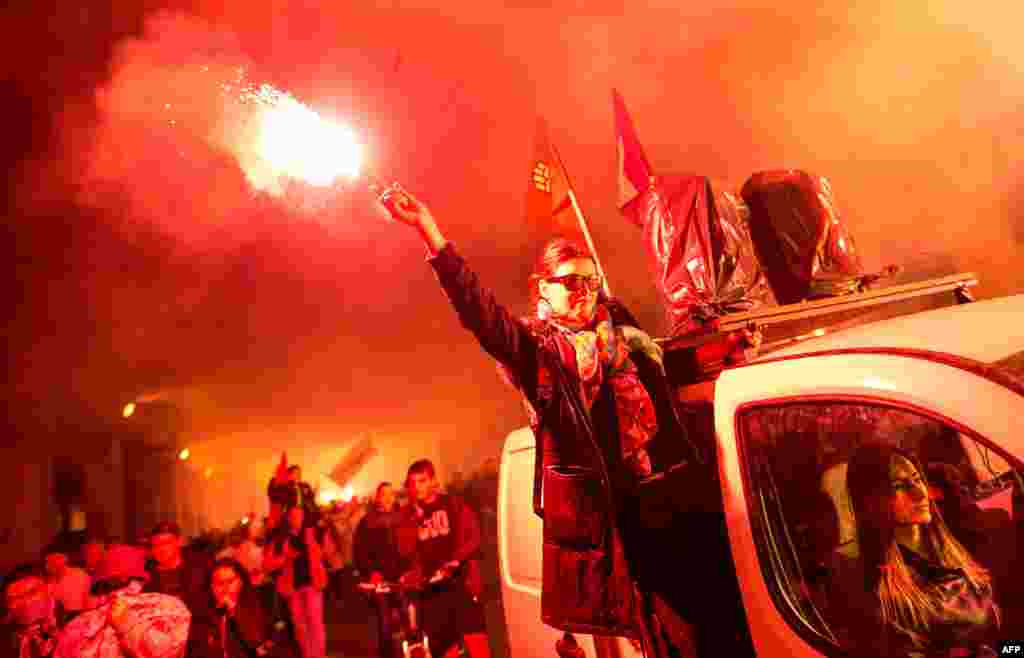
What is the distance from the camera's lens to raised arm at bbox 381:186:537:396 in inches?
97.2

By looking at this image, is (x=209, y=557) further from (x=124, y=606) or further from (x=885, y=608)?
(x=885, y=608)

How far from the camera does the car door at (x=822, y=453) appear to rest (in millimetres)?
1700

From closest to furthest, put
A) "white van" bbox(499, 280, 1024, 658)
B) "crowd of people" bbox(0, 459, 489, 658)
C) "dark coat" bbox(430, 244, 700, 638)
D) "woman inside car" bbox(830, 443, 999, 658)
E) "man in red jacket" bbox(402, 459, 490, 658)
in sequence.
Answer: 1. "white van" bbox(499, 280, 1024, 658)
2. "woman inside car" bbox(830, 443, 999, 658)
3. "dark coat" bbox(430, 244, 700, 638)
4. "crowd of people" bbox(0, 459, 489, 658)
5. "man in red jacket" bbox(402, 459, 490, 658)

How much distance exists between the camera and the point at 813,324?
3.10 metres

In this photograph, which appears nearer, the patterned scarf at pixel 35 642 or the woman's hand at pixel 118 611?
the woman's hand at pixel 118 611

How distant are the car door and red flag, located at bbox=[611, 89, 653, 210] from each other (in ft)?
7.83

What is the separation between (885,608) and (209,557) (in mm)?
4711

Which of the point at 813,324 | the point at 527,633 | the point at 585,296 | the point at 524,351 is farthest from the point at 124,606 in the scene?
the point at 813,324

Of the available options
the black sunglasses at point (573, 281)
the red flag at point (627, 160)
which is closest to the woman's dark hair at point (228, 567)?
the black sunglasses at point (573, 281)

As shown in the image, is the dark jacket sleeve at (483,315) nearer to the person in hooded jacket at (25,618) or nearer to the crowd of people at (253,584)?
the crowd of people at (253,584)

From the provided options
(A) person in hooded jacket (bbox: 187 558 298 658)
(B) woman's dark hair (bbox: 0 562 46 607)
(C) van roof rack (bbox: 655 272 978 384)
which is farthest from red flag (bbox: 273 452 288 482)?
(C) van roof rack (bbox: 655 272 978 384)

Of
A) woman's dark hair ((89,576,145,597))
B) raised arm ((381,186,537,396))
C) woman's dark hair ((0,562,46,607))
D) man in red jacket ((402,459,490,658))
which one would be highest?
raised arm ((381,186,537,396))

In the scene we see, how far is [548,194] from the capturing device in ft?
13.9

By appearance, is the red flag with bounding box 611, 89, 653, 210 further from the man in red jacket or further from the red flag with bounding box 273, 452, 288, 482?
the red flag with bounding box 273, 452, 288, 482
